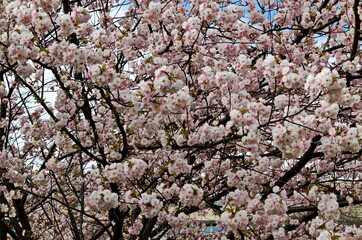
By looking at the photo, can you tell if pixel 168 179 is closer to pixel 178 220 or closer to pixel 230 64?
pixel 178 220

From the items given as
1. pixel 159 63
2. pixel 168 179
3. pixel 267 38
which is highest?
pixel 267 38

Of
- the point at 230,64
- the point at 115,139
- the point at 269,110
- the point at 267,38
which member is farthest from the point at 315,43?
the point at 115,139

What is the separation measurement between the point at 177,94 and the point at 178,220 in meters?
2.11

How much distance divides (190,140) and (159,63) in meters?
0.96

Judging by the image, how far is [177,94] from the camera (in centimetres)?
384

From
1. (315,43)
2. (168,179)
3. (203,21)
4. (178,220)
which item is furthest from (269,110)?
Answer: (315,43)

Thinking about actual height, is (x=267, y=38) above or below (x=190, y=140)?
above

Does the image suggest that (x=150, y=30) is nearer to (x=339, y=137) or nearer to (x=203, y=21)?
(x=203, y=21)

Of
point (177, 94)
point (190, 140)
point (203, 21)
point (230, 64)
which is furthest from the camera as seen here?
point (230, 64)

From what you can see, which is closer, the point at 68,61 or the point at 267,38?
the point at 68,61

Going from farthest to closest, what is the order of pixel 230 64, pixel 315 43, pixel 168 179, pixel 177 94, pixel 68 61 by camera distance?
pixel 315 43 → pixel 168 179 → pixel 230 64 → pixel 68 61 → pixel 177 94

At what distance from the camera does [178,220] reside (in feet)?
17.2

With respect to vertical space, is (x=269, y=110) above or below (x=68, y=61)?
below

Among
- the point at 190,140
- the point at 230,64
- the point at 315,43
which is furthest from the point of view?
the point at 315,43
